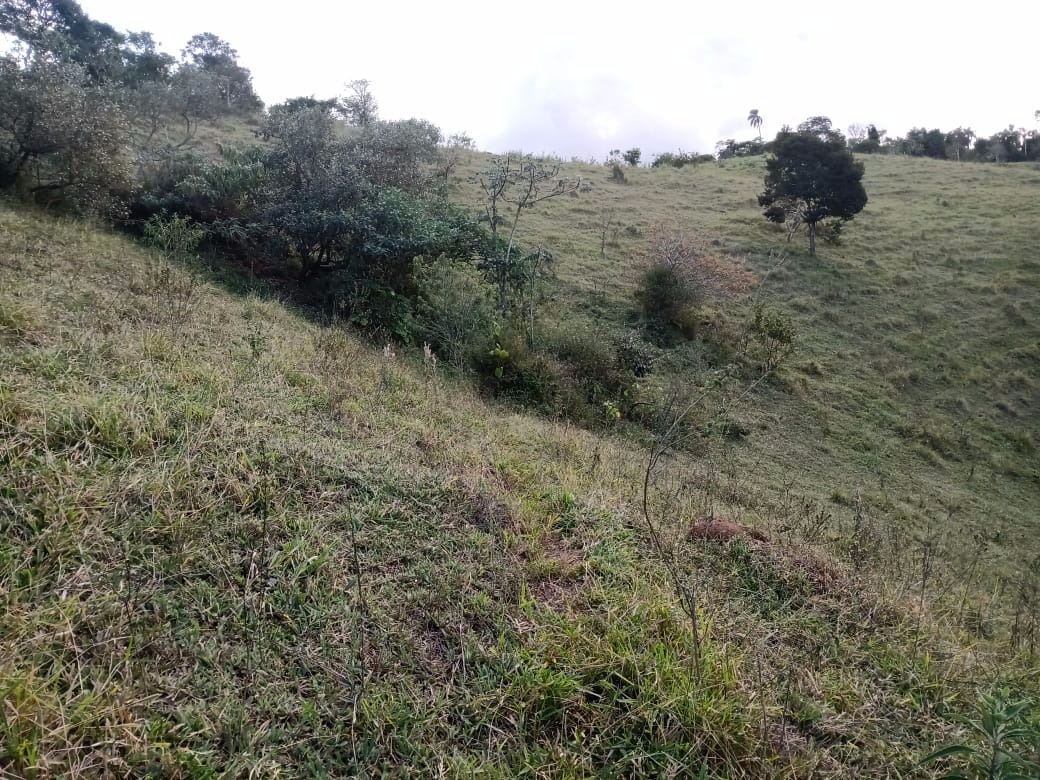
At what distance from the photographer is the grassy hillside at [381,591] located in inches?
85.5

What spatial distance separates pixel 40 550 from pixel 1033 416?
16861 mm

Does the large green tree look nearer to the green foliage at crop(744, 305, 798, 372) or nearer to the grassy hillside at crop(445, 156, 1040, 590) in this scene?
the grassy hillside at crop(445, 156, 1040, 590)

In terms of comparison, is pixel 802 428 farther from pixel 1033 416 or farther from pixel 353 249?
pixel 353 249

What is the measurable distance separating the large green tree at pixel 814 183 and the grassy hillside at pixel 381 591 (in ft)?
55.1

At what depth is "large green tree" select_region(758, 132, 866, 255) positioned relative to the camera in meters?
20.2

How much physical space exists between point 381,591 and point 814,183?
74.3 ft

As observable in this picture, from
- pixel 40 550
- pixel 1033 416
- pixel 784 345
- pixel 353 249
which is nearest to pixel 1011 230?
pixel 1033 416

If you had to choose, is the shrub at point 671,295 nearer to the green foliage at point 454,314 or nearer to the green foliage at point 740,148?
the green foliage at point 454,314

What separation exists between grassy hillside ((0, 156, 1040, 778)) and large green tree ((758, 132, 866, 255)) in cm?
1679

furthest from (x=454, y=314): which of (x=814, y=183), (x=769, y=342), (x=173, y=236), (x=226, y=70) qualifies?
(x=226, y=70)

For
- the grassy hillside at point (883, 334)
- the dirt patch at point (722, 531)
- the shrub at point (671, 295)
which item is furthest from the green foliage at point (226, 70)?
the dirt patch at point (722, 531)

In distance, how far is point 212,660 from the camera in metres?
2.29

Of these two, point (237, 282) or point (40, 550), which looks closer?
point (40, 550)

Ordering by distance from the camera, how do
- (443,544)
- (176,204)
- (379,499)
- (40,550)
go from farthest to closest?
(176,204) < (379,499) < (443,544) < (40,550)
